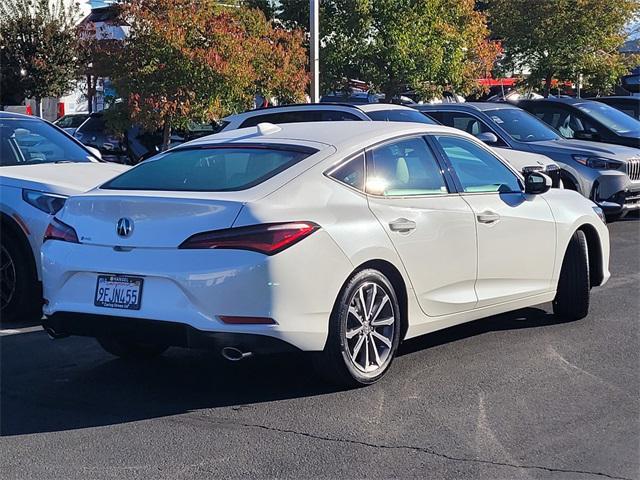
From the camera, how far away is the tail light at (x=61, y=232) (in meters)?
5.73

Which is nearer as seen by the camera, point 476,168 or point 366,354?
point 366,354

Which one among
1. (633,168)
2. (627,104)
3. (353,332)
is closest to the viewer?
(353,332)

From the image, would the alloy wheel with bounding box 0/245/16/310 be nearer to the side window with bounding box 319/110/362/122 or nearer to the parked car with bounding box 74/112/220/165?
the side window with bounding box 319/110/362/122

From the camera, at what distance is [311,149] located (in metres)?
5.97

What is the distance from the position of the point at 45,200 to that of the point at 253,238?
3.16m

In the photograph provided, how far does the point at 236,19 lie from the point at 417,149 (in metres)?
10.3

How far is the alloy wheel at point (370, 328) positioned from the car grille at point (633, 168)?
328 inches

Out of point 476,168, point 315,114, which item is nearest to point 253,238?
point 476,168

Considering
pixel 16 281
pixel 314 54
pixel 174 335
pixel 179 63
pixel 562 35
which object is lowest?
pixel 16 281

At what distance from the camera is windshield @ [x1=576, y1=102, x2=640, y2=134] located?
595 inches

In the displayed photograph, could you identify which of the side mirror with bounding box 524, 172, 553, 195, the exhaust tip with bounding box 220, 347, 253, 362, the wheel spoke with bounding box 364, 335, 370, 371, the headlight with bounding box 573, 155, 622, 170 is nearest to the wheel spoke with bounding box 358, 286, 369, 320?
the wheel spoke with bounding box 364, 335, 370, 371

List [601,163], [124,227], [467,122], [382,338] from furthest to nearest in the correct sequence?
[467,122]
[601,163]
[382,338]
[124,227]

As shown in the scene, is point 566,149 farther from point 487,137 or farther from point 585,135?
point 585,135

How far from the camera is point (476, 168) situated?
6.98 meters
